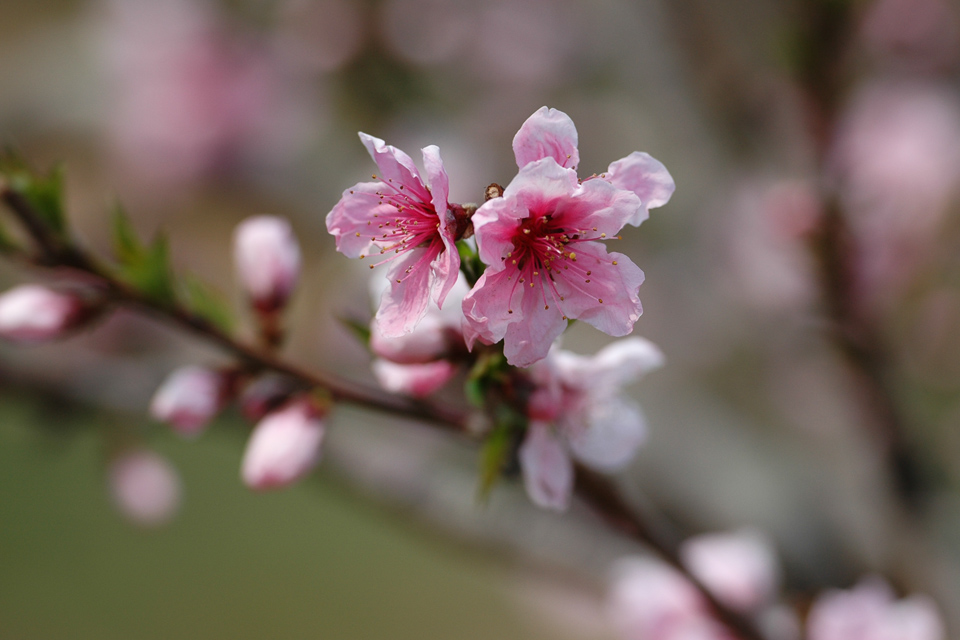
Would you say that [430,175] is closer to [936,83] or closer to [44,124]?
[936,83]

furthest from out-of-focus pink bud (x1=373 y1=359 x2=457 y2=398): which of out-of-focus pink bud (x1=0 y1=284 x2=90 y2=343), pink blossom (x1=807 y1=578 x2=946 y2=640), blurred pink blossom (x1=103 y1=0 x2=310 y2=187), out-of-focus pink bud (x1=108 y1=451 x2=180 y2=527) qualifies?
blurred pink blossom (x1=103 y1=0 x2=310 y2=187)

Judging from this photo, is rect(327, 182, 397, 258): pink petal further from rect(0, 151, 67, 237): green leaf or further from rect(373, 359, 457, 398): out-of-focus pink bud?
rect(0, 151, 67, 237): green leaf

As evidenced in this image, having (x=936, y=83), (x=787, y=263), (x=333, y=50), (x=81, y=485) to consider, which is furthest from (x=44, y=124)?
(x=936, y=83)

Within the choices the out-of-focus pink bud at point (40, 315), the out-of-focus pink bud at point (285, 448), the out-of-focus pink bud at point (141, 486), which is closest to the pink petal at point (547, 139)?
the out-of-focus pink bud at point (285, 448)

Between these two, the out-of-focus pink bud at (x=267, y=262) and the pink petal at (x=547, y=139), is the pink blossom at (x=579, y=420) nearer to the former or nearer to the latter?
the pink petal at (x=547, y=139)

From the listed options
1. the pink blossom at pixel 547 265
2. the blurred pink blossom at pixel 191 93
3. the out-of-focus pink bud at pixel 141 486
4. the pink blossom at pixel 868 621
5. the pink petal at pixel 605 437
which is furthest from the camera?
the blurred pink blossom at pixel 191 93
